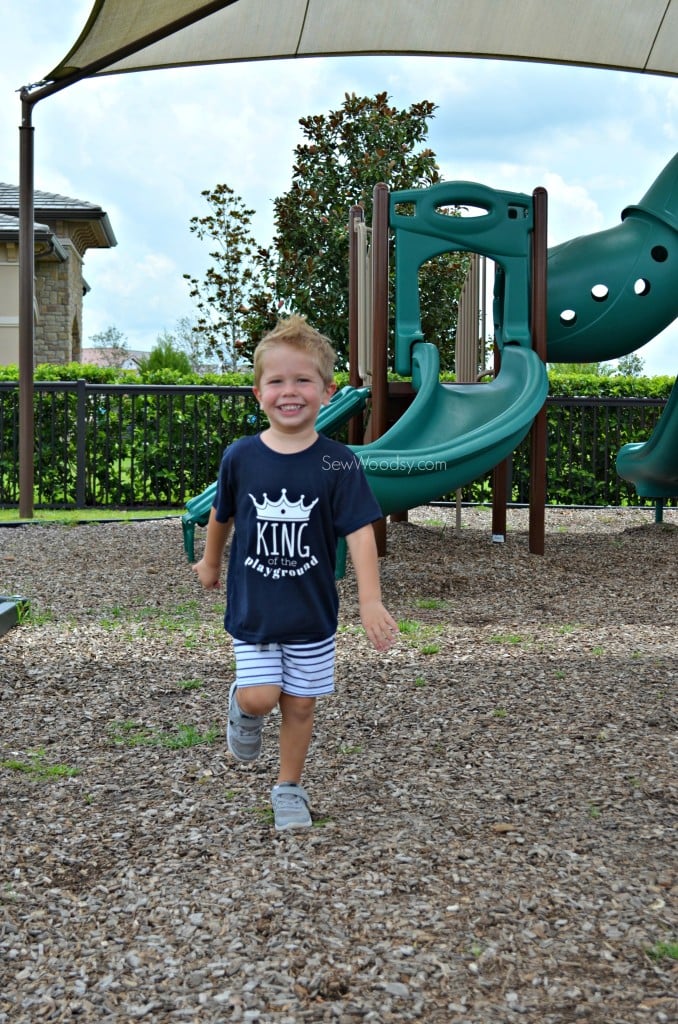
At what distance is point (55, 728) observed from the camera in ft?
12.1

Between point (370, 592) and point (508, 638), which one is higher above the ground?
point (370, 592)

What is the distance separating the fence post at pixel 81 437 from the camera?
11.7 metres

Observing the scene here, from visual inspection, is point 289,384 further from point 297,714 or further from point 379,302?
point 379,302

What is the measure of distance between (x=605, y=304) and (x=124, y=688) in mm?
5393

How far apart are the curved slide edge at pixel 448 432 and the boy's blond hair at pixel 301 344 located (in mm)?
3377

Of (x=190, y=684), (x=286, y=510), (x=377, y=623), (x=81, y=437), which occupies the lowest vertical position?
(x=190, y=684)

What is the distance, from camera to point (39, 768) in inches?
129

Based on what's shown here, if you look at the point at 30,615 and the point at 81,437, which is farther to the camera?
the point at 81,437

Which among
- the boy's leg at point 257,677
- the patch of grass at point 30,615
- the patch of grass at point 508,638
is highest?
the boy's leg at point 257,677

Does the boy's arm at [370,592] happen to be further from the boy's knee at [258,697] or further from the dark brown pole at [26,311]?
the dark brown pole at [26,311]

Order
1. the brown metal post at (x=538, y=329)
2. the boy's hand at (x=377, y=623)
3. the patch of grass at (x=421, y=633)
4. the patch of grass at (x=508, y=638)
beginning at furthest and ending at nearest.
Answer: the brown metal post at (x=538, y=329), the patch of grass at (x=508, y=638), the patch of grass at (x=421, y=633), the boy's hand at (x=377, y=623)

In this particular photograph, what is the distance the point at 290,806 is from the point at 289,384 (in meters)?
1.08

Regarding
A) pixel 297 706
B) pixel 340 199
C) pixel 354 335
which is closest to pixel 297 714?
pixel 297 706

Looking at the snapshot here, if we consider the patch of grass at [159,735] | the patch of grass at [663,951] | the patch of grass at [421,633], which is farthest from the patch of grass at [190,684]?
the patch of grass at [663,951]
